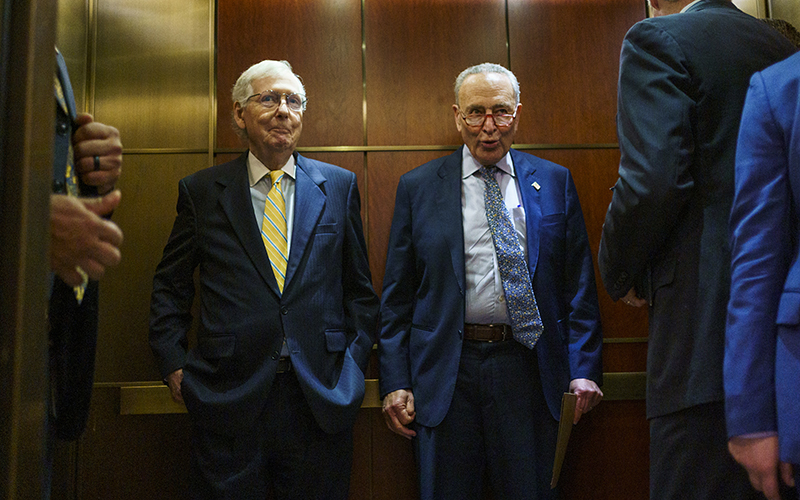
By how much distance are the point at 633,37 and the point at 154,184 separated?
6.21ft

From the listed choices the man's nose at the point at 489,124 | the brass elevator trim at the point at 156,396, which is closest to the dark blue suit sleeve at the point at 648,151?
the man's nose at the point at 489,124

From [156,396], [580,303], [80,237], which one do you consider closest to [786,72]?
[80,237]

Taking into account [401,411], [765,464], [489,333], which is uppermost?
[489,333]

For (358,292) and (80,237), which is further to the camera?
(358,292)

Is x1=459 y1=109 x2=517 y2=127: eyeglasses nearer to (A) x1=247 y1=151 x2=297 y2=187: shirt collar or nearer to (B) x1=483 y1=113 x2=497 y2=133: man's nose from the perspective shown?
(B) x1=483 y1=113 x2=497 y2=133: man's nose

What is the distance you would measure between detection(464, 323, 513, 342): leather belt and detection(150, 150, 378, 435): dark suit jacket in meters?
0.34

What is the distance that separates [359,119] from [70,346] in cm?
187

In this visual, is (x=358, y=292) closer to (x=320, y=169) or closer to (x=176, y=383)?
(x=320, y=169)

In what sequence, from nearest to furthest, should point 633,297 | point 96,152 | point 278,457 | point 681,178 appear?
point 96,152, point 681,178, point 633,297, point 278,457

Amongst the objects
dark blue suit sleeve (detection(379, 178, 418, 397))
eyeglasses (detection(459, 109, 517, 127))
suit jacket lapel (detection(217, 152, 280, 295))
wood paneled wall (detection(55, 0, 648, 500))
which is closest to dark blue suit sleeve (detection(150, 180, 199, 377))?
suit jacket lapel (detection(217, 152, 280, 295))

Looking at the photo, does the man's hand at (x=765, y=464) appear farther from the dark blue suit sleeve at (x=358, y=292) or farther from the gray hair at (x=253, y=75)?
the gray hair at (x=253, y=75)

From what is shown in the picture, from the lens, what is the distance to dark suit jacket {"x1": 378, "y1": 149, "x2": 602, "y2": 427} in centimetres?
215

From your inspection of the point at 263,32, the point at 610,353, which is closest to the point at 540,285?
the point at 610,353

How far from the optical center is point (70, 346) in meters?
0.98
